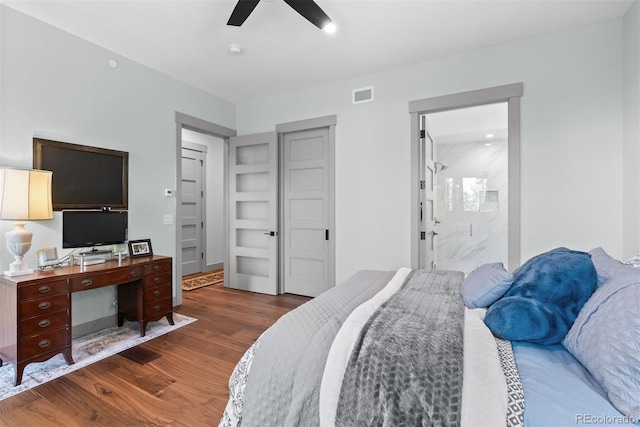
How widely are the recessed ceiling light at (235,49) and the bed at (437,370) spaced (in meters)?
2.67

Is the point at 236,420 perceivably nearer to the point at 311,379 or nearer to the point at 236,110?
the point at 311,379

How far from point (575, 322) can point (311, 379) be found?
1079 millimetres

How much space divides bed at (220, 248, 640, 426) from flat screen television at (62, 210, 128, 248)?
2.19 m

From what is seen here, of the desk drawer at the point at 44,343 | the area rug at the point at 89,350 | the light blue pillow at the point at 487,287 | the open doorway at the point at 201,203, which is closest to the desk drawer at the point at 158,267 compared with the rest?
the area rug at the point at 89,350

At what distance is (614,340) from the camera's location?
3.18ft

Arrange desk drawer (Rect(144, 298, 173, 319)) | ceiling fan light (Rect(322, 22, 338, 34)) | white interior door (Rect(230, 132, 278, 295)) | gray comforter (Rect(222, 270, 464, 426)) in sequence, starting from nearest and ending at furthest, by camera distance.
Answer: gray comforter (Rect(222, 270, 464, 426)), ceiling fan light (Rect(322, 22, 338, 34)), desk drawer (Rect(144, 298, 173, 319)), white interior door (Rect(230, 132, 278, 295))

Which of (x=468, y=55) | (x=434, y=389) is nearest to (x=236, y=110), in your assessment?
(x=468, y=55)

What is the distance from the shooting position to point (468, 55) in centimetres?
311

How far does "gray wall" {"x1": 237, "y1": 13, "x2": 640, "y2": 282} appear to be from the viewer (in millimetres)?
2613

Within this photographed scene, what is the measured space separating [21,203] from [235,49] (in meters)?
2.19

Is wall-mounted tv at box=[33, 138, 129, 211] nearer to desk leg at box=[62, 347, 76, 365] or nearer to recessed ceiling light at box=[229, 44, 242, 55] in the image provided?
desk leg at box=[62, 347, 76, 365]

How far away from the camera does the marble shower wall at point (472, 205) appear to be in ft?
18.3

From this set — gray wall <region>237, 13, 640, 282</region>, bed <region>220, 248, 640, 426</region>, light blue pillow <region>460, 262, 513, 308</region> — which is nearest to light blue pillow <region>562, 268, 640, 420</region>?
bed <region>220, 248, 640, 426</region>

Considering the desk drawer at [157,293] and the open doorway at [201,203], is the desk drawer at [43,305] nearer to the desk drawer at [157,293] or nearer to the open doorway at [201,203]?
the desk drawer at [157,293]
